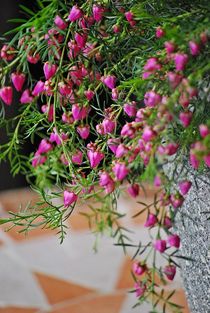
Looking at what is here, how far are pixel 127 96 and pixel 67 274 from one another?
0.72 meters

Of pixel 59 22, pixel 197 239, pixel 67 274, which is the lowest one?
pixel 67 274

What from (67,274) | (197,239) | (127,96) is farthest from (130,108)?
(67,274)

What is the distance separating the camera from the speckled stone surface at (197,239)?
0.54 meters

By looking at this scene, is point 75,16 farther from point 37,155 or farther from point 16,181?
point 16,181

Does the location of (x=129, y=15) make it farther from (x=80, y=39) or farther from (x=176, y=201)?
(x=176, y=201)

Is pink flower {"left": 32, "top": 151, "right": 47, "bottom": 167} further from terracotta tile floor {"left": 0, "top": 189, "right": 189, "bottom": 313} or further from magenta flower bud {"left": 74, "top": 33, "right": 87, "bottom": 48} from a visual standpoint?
terracotta tile floor {"left": 0, "top": 189, "right": 189, "bottom": 313}

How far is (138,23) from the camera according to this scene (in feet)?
1.70

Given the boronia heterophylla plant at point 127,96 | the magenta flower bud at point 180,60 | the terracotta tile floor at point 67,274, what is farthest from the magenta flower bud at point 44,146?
the terracotta tile floor at point 67,274

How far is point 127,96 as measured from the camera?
49 cm

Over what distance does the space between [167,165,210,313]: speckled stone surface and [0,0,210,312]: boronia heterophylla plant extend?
2cm

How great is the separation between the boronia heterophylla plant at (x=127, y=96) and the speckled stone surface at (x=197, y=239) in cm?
2

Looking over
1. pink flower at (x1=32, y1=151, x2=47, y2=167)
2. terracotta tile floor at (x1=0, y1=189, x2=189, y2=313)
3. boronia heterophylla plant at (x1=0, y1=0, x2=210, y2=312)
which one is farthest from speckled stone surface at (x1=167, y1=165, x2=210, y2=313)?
terracotta tile floor at (x1=0, y1=189, x2=189, y2=313)

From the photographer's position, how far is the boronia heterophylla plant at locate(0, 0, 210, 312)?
408 mm

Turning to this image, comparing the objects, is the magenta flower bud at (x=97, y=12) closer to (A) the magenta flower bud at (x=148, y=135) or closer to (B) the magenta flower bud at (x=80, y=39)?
(B) the magenta flower bud at (x=80, y=39)
